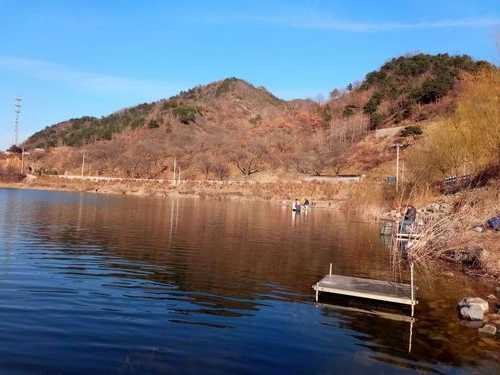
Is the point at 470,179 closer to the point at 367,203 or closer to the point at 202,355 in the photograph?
the point at 367,203

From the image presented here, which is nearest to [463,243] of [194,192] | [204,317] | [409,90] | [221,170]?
[204,317]

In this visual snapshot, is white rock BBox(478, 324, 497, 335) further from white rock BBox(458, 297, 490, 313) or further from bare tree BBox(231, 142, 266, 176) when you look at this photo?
bare tree BBox(231, 142, 266, 176)

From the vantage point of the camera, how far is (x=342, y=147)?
117 meters

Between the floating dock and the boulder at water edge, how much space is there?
49.4 inches

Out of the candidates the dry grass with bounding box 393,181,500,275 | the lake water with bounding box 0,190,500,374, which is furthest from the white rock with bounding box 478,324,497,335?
the dry grass with bounding box 393,181,500,275

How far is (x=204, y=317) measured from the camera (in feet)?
40.7

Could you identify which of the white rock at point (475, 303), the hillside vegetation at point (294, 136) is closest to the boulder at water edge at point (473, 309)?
the white rock at point (475, 303)

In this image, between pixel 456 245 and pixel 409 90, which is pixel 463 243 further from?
pixel 409 90

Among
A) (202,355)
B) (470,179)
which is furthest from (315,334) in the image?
(470,179)

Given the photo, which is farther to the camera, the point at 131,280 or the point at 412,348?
the point at 131,280

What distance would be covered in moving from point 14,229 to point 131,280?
14.8 meters

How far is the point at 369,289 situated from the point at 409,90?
121 metres

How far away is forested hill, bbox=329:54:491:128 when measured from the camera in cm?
11050

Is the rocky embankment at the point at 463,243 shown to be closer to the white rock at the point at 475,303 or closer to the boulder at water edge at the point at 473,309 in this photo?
the white rock at the point at 475,303
